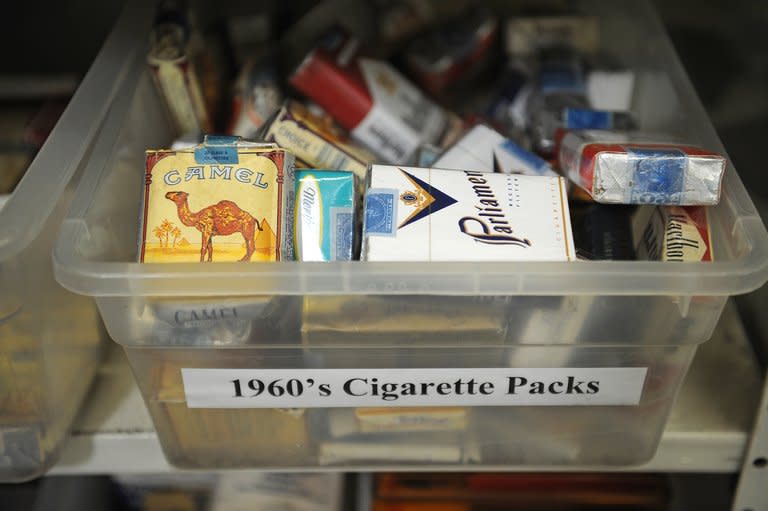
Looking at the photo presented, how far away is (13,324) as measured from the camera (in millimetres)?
576

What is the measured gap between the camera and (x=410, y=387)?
0.60m

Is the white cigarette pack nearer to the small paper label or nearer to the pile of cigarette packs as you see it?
the pile of cigarette packs

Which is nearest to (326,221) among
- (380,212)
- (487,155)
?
(380,212)

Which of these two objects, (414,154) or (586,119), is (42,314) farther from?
(586,119)

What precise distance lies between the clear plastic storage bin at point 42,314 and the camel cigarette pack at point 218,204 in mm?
75

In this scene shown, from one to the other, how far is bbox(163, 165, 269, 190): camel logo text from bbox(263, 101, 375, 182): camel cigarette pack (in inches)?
3.5

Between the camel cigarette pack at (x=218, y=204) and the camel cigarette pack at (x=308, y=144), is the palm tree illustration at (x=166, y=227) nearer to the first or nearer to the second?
the camel cigarette pack at (x=218, y=204)

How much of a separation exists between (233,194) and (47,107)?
1.38 feet

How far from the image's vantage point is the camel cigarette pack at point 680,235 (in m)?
0.61

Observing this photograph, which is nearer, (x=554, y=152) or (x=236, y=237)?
(x=236, y=237)

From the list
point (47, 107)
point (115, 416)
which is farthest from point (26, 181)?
point (47, 107)

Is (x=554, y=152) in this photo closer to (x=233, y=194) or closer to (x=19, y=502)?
(x=233, y=194)

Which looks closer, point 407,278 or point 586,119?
point 407,278

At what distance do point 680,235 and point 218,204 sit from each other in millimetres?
354
